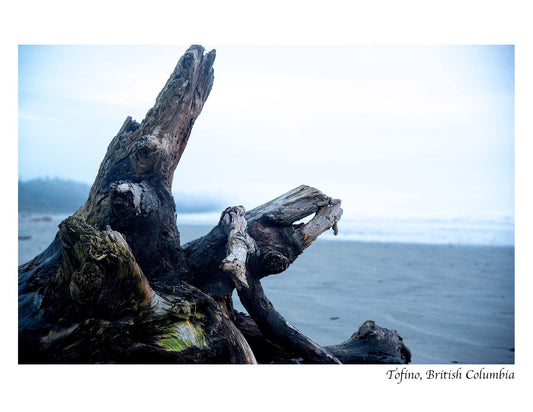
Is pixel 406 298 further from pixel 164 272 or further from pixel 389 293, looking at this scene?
pixel 164 272

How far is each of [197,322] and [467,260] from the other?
364 inches

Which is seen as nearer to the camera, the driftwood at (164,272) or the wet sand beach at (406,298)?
the driftwood at (164,272)

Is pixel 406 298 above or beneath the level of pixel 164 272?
beneath

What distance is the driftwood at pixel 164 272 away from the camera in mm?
2432

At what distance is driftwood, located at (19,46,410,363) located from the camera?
7.98 ft

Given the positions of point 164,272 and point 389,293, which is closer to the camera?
point 164,272

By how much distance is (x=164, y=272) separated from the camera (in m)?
2.93

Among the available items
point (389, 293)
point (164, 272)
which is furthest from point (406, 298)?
point (164, 272)

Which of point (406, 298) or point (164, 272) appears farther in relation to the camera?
point (406, 298)

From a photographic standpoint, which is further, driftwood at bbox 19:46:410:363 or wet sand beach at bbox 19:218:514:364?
wet sand beach at bbox 19:218:514:364

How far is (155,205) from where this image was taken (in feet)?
9.20
